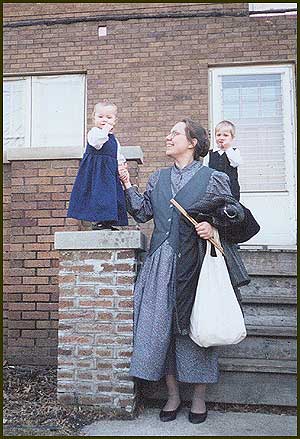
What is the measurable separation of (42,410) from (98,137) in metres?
1.83

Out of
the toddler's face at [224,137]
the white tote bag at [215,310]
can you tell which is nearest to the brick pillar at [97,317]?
the white tote bag at [215,310]

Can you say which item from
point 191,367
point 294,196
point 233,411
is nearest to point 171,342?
point 191,367

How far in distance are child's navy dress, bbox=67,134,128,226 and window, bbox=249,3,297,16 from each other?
14.8ft

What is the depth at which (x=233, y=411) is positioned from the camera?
337 cm

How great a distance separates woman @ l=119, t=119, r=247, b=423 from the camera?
10.3ft

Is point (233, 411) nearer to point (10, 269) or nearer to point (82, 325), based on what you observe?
point (82, 325)

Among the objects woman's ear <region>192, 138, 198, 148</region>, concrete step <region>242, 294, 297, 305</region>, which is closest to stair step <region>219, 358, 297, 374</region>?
concrete step <region>242, 294, 297, 305</region>

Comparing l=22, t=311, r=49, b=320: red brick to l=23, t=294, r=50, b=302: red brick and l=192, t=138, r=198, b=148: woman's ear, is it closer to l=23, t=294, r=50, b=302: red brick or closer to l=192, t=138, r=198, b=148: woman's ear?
l=23, t=294, r=50, b=302: red brick

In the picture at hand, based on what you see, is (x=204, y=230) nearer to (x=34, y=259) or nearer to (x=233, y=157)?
(x=34, y=259)

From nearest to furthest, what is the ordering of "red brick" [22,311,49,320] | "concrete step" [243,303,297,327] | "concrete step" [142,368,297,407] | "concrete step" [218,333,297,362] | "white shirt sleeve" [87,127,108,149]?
"white shirt sleeve" [87,127,108,149], "concrete step" [142,368,297,407], "concrete step" [218,333,297,362], "concrete step" [243,303,297,327], "red brick" [22,311,49,320]

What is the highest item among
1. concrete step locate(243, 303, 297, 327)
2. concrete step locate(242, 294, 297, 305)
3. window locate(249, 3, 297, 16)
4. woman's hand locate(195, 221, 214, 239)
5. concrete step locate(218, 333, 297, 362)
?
window locate(249, 3, 297, 16)

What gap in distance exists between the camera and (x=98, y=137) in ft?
10.8

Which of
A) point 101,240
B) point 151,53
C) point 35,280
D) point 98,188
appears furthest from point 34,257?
point 151,53

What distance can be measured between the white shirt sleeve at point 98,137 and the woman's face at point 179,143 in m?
0.45
